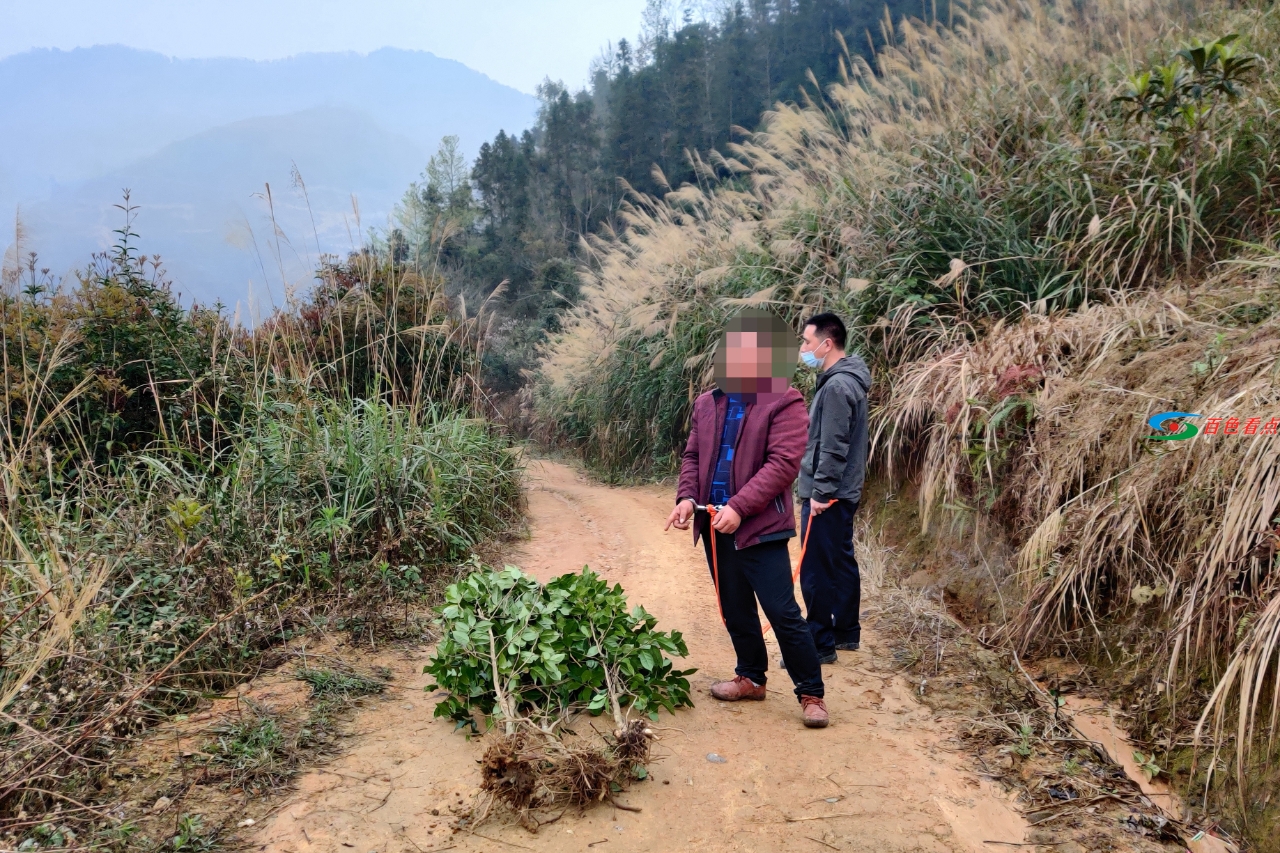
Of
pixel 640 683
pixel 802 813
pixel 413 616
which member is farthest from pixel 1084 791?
pixel 413 616

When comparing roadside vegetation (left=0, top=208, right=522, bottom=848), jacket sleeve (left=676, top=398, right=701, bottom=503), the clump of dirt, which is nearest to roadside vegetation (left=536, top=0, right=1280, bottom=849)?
jacket sleeve (left=676, top=398, right=701, bottom=503)

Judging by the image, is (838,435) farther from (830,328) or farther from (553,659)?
(553,659)

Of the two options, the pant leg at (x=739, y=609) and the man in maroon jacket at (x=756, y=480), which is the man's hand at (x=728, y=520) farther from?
the pant leg at (x=739, y=609)

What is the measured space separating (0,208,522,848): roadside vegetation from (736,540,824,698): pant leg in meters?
1.88

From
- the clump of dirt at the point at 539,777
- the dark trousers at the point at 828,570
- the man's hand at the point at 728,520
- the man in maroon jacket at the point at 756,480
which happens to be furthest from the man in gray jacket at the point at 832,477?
the clump of dirt at the point at 539,777

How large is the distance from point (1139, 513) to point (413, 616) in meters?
3.71

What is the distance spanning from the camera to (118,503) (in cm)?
414

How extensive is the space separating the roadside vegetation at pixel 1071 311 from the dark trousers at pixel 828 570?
0.79m

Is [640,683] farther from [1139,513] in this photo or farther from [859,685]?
[1139,513]

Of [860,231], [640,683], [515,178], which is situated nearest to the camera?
[640,683]

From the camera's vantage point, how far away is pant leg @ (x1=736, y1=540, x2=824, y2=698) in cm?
305

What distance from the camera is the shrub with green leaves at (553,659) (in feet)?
10.1

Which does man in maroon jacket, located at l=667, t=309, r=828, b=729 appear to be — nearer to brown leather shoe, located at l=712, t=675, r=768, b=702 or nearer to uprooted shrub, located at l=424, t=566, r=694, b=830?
brown leather shoe, located at l=712, t=675, r=768, b=702

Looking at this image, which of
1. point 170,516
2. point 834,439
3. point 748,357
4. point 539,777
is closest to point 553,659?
point 539,777
